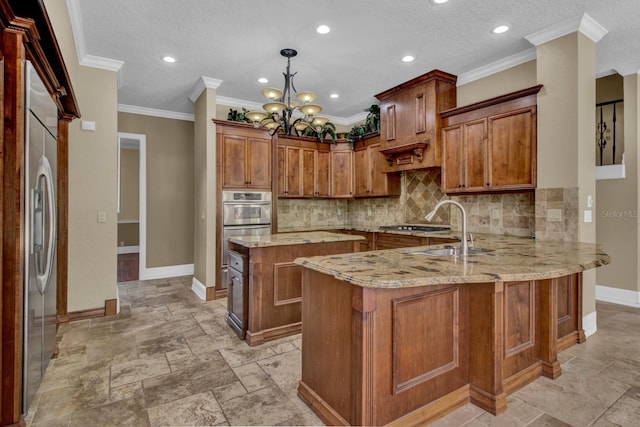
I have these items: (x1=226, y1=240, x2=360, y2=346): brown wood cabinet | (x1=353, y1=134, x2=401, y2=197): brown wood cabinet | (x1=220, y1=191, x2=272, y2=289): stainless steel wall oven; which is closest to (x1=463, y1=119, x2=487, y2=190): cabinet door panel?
(x1=353, y1=134, x2=401, y2=197): brown wood cabinet

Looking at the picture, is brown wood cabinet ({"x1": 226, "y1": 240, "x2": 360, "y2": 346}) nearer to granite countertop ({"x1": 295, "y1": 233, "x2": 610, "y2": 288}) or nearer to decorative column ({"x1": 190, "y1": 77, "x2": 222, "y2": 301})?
granite countertop ({"x1": 295, "y1": 233, "x2": 610, "y2": 288})

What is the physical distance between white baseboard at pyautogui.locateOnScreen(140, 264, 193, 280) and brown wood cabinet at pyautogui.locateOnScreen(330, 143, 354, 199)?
2.87 metres

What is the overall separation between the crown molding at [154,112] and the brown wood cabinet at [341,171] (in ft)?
8.00

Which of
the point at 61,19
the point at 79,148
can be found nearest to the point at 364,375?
the point at 61,19

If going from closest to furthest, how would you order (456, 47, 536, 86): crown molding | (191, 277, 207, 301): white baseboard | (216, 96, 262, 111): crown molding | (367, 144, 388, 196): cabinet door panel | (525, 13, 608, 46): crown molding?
(525, 13, 608, 46): crown molding
(456, 47, 536, 86): crown molding
(191, 277, 207, 301): white baseboard
(216, 96, 262, 111): crown molding
(367, 144, 388, 196): cabinet door panel

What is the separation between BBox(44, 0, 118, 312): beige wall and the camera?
364cm

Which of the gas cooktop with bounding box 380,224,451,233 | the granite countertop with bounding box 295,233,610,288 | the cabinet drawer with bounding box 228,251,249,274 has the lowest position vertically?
the cabinet drawer with bounding box 228,251,249,274

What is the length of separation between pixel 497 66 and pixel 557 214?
1810mm

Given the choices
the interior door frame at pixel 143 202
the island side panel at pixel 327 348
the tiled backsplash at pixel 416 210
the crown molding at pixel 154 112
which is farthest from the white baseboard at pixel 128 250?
the island side panel at pixel 327 348

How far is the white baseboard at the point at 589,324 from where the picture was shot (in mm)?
3117

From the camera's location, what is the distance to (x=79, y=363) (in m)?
2.62

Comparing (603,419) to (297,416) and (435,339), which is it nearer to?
(435,339)

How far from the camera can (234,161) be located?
469cm

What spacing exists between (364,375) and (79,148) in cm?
376
